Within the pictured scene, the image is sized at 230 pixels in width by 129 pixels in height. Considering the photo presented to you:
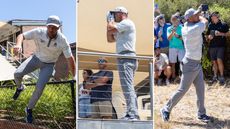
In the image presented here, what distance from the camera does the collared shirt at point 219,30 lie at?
8.58 metres

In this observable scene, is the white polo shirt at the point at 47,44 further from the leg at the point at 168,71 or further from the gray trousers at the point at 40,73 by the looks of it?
the leg at the point at 168,71

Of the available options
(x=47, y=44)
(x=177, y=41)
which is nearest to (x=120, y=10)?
(x=47, y=44)

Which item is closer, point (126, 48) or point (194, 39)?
point (126, 48)

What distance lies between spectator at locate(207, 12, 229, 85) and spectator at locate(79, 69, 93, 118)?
3759mm

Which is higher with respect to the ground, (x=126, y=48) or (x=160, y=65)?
(x=126, y=48)

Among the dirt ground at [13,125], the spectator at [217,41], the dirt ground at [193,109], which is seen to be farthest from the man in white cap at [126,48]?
the spectator at [217,41]

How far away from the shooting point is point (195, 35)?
260 inches

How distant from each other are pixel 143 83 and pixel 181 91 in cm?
114

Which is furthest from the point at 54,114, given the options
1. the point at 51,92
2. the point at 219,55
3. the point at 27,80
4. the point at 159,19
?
the point at 219,55

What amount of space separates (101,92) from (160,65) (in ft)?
11.0

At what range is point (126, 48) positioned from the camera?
5.53 meters

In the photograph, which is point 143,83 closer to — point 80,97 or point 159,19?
point 80,97

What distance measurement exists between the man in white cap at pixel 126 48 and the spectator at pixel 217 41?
328 centimetres

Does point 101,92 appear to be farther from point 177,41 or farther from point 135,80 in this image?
point 177,41
